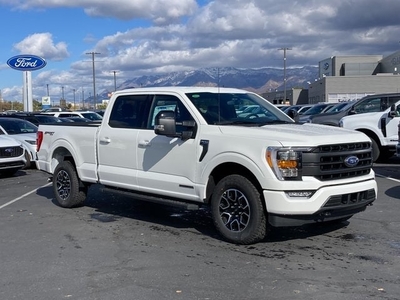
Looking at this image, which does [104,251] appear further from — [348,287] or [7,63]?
[7,63]

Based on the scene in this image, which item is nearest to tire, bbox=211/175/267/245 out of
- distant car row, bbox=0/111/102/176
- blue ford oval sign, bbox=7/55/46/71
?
distant car row, bbox=0/111/102/176

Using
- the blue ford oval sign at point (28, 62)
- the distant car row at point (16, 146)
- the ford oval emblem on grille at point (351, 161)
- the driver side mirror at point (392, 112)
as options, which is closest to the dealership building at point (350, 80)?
the blue ford oval sign at point (28, 62)

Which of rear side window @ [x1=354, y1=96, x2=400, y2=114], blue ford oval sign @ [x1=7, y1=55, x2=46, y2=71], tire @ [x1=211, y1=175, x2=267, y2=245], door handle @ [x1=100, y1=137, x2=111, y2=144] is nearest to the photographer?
tire @ [x1=211, y1=175, x2=267, y2=245]

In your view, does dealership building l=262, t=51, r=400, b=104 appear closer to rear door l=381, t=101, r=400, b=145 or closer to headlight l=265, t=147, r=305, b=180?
rear door l=381, t=101, r=400, b=145

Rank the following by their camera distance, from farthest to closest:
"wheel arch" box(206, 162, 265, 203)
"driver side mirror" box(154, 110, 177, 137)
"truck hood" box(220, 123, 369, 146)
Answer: "driver side mirror" box(154, 110, 177, 137) < "wheel arch" box(206, 162, 265, 203) < "truck hood" box(220, 123, 369, 146)

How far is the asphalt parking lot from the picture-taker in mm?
5227

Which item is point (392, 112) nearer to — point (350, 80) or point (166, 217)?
point (166, 217)

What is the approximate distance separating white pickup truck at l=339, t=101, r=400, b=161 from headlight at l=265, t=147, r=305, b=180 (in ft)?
28.6

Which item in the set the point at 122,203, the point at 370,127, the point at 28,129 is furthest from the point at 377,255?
the point at 28,129

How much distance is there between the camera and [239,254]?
21.0 ft

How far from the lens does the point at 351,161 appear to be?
21.8ft

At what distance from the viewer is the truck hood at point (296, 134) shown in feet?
20.8

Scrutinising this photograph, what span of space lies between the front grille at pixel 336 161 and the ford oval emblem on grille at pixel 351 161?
0.06 feet

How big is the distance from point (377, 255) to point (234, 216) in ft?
5.81
